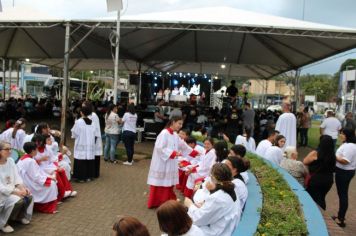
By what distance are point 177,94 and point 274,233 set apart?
71.4ft

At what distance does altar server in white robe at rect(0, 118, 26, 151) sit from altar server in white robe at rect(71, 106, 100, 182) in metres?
1.23

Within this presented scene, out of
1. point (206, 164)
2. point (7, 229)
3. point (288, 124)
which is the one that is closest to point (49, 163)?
point (7, 229)

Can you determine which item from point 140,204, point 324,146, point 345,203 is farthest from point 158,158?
point 345,203

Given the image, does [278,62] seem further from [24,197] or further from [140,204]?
[24,197]

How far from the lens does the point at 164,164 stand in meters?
7.50

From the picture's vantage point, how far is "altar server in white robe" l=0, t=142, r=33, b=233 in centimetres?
577

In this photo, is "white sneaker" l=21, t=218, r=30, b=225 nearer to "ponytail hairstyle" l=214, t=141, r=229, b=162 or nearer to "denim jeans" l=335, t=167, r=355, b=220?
"ponytail hairstyle" l=214, t=141, r=229, b=162

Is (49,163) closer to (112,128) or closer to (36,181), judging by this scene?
(36,181)

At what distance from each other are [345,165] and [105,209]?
419 cm

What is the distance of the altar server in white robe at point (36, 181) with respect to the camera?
6734 mm

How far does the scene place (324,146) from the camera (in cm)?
627

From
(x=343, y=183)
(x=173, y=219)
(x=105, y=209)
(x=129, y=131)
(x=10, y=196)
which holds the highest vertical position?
(x=173, y=219)

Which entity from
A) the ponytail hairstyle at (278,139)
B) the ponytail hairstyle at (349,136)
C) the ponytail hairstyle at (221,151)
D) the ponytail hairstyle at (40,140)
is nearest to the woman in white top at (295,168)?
the ponytail hairstyle at (278,139)

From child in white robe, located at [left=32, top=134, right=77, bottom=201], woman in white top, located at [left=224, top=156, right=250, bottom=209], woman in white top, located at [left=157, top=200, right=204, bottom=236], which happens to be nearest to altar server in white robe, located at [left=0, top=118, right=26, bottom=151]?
child in white robe, located at [left=32, top=134, right=77, bottom=201]
